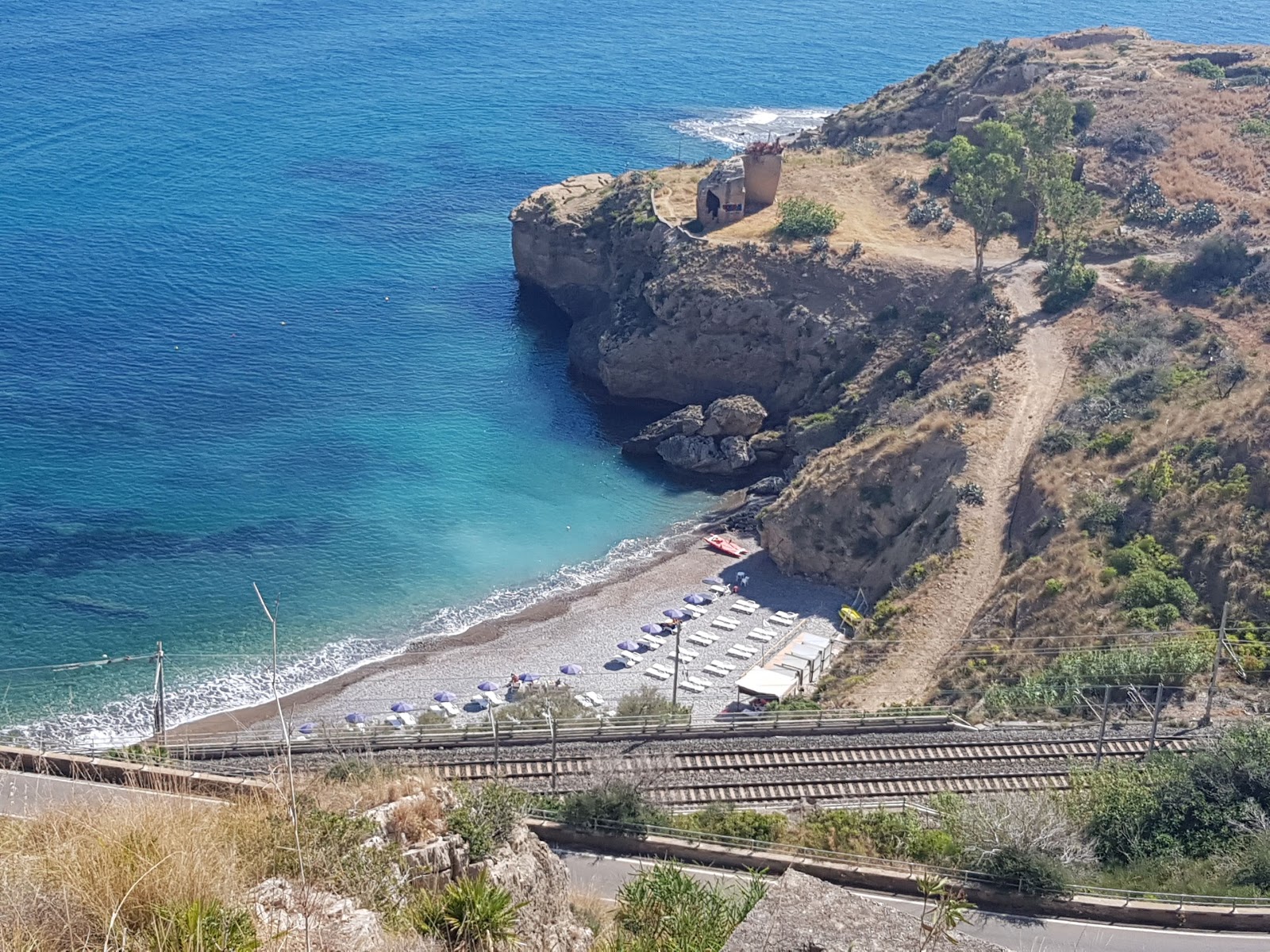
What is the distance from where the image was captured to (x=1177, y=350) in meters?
59.6

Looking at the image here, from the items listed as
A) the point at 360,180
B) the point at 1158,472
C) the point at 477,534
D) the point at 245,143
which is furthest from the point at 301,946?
the point at 245,143

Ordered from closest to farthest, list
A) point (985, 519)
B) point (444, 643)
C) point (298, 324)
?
point (985, 519) → point (444, 643) → point (298, 324)

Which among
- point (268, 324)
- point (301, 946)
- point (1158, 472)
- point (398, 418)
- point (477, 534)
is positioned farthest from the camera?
point (268, 324)

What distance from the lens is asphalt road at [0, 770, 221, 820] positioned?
21000 millimetres

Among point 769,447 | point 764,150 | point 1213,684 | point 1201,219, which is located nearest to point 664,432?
point 769,447

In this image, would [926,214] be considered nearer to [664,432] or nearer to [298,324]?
[664,432]

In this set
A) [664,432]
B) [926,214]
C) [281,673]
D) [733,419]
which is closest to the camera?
[281,673]

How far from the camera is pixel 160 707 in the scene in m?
37.6

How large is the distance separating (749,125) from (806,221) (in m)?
56.0

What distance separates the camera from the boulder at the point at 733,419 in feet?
242

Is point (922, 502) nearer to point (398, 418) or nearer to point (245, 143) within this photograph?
point (398, 418)

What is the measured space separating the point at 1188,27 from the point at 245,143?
133m

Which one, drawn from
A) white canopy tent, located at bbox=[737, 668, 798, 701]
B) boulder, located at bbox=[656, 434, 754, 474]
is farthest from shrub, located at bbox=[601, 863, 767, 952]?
boulder, located at bbox=[656, 434, 754, 474]

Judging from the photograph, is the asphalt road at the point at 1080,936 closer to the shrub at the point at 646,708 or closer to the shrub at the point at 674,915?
the shrub at the point at 674,915
